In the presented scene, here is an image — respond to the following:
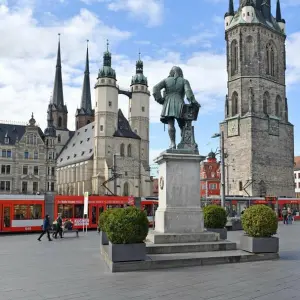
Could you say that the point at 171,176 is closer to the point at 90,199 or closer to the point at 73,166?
the point at 90,199

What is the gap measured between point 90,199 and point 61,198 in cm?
226

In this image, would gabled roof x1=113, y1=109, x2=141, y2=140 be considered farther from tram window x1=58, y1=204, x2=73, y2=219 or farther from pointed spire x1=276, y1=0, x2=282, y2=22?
tram window x1=58, y1=204, x2=73, y2=219

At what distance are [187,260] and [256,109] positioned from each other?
6208 centimetres

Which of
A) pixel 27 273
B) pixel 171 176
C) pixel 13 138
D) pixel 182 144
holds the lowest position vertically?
pixel 27 273

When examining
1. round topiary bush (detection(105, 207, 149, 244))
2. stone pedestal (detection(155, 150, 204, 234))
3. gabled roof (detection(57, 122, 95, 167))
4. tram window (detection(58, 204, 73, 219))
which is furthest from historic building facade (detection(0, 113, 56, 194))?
round topiary bush (detection(105, 207, 149, 244))

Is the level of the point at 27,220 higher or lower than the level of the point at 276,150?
lower

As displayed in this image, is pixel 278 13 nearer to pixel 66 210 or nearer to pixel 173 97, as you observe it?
pixel 66 210

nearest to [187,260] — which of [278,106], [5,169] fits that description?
[5,169]

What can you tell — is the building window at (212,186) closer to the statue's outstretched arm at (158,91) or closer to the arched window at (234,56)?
the arched window at (234,56)

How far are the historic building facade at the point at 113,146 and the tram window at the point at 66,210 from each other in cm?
4789

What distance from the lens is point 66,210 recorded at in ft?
93.0

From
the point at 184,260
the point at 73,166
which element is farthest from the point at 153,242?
the point at 73,166

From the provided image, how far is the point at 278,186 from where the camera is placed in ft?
225

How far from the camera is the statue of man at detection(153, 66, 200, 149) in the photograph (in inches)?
510
